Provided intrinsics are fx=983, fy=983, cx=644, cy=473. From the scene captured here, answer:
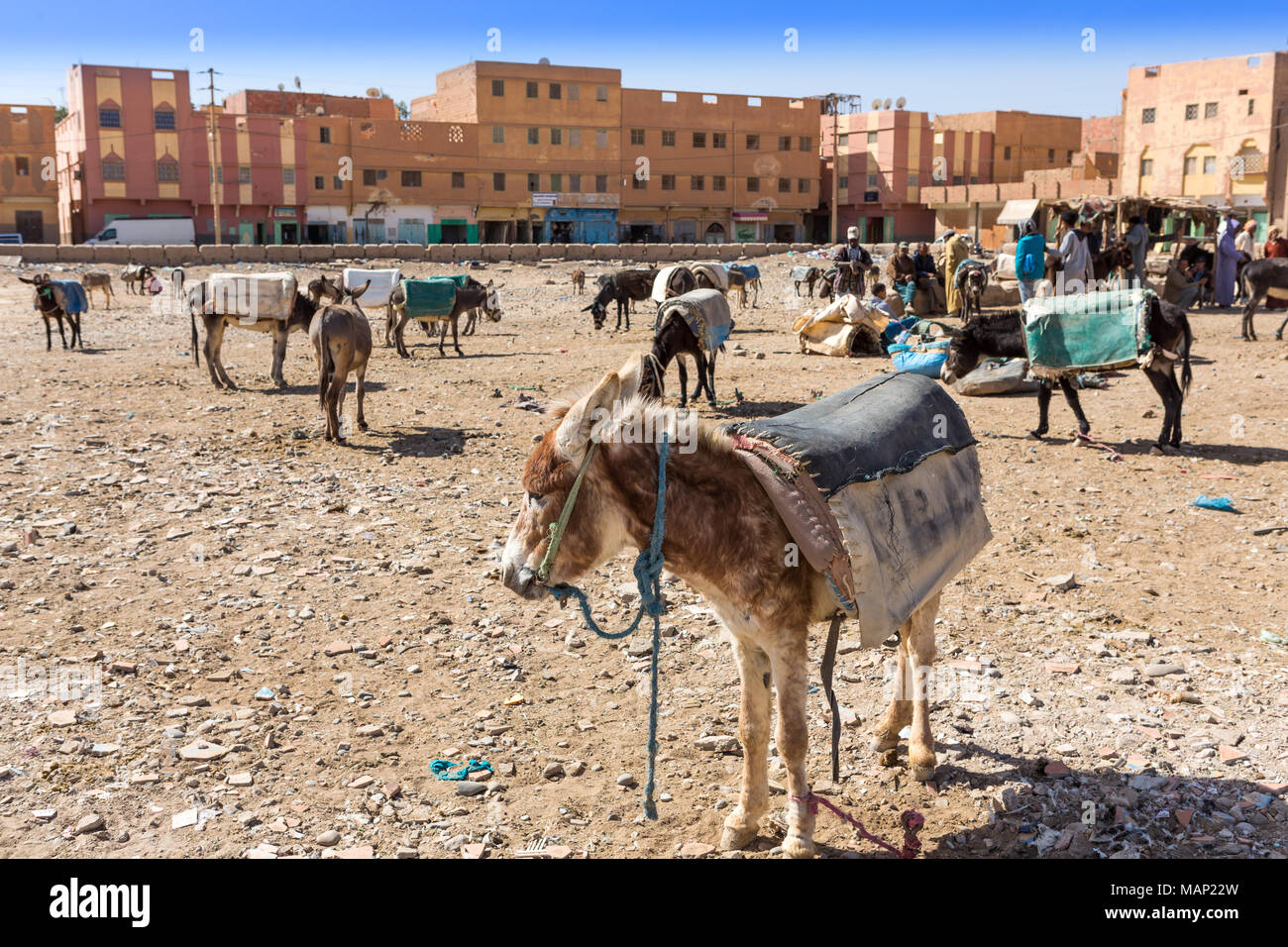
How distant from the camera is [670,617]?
619 centimetres

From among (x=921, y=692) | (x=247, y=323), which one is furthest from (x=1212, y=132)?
(x=921, y=692)

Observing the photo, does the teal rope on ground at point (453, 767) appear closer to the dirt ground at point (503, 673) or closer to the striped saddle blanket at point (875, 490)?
the dirt ground at point (503, 673)

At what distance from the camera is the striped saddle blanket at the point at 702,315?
506 inches

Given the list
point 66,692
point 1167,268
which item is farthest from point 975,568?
point 1167,268

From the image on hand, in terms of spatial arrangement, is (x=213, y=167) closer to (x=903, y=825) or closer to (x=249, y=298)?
(x=249, y=298)

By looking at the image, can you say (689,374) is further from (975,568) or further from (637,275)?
(975,568)

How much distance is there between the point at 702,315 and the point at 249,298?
22.9 feet

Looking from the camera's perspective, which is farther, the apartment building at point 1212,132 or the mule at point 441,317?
the apartment building at point 1212,132

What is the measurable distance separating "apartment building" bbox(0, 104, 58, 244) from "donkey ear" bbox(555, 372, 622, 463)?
65476mm

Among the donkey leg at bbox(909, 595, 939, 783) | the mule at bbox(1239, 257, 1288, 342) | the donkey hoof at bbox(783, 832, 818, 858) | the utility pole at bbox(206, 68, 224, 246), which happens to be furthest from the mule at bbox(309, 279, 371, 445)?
the utility pole at bbox(206, 68, 224, 246)

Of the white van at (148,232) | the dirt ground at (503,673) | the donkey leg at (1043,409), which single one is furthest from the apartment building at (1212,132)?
the white van at (148,232)

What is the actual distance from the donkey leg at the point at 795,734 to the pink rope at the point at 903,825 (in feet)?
0.15

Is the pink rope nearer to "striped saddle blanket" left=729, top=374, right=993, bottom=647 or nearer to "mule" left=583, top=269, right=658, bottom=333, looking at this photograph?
"striped saddle blanket" left=729, top=374, right=993, bottom=647

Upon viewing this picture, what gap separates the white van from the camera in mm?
51000
